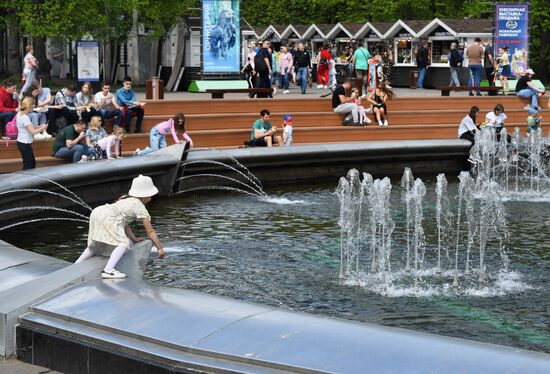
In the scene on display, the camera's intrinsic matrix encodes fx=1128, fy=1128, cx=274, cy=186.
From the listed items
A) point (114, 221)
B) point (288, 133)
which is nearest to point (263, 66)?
point (288, 133)

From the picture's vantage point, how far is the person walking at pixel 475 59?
31219 mm

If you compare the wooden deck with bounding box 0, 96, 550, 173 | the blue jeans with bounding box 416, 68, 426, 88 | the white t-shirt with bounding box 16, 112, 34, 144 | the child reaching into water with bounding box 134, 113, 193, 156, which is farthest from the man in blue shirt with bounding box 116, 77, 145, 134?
the blue jeans with bounding box 416, 68, 426, 88

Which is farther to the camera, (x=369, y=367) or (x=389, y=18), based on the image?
(x=389, y=18)

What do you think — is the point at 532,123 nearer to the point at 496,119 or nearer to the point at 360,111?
the point at 496,119

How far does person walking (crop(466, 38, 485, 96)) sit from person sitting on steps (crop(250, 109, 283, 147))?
929 cm

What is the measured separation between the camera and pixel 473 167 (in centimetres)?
2414

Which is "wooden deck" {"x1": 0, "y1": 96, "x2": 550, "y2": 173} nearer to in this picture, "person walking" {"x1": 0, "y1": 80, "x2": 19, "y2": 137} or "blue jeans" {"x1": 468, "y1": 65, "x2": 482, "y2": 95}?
"blue jeans" {"x1": 468, "y1": 65, "x2": 482, "y2": 95}

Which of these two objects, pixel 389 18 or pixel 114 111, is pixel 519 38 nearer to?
pixel 114 111

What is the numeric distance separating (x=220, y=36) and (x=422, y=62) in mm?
8254

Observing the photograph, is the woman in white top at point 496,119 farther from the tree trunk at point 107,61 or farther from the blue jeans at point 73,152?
the tree trunk at point 107,61

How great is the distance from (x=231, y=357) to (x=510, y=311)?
5.53m

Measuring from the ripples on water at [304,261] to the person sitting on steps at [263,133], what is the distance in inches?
118

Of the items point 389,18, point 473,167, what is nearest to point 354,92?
point 473,167

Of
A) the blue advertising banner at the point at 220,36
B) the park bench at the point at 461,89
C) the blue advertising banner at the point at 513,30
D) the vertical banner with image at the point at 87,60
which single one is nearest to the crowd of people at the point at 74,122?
the vertical banner with image at the point at 87,60
